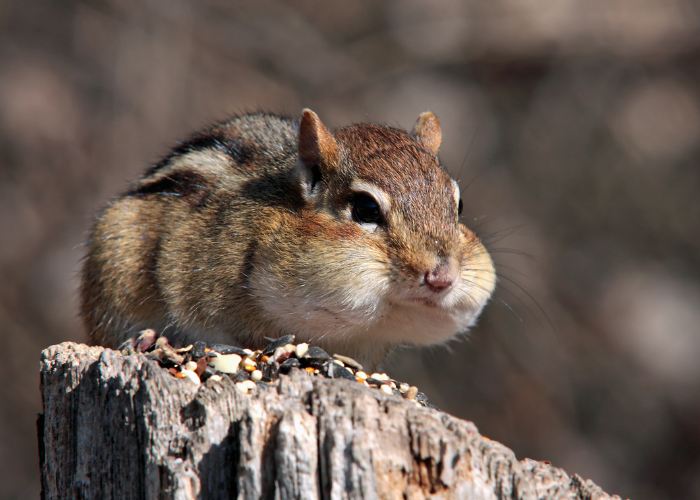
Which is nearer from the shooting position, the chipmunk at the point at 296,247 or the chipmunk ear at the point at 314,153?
the chipmunk at the point at 296,247

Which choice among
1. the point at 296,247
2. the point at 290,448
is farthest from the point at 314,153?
the point at 290,448

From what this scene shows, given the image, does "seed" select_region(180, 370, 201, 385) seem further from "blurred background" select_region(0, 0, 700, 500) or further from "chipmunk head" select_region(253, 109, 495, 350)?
"blurred background" select_region(0, 0, 700, 500)

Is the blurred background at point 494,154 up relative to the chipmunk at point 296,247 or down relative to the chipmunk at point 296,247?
up

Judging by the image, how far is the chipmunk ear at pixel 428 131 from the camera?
4.39 metres

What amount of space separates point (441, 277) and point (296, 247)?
2.53 ft

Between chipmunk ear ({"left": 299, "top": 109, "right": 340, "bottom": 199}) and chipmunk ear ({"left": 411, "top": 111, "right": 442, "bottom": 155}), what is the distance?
80cm

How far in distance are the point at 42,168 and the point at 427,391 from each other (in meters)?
5.30

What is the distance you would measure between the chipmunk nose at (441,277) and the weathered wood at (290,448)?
1.04 metres

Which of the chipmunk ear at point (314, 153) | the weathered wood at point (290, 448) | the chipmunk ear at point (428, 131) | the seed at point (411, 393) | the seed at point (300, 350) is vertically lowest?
the weathered wood at point (290, 448)

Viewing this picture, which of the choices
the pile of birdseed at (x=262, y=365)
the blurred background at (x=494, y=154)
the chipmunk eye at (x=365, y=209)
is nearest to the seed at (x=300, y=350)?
the pile of birdseed at (x=262, y=365)

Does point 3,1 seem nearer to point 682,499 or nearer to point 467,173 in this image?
point 467,173

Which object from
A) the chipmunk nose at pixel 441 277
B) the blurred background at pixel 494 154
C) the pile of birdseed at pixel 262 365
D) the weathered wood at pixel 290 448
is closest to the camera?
the weathered wood at pixel 290 448

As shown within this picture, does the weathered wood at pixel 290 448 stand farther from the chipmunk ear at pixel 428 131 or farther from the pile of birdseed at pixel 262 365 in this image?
the chipmunk ear at pixel 428 131

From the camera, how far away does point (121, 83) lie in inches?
324
